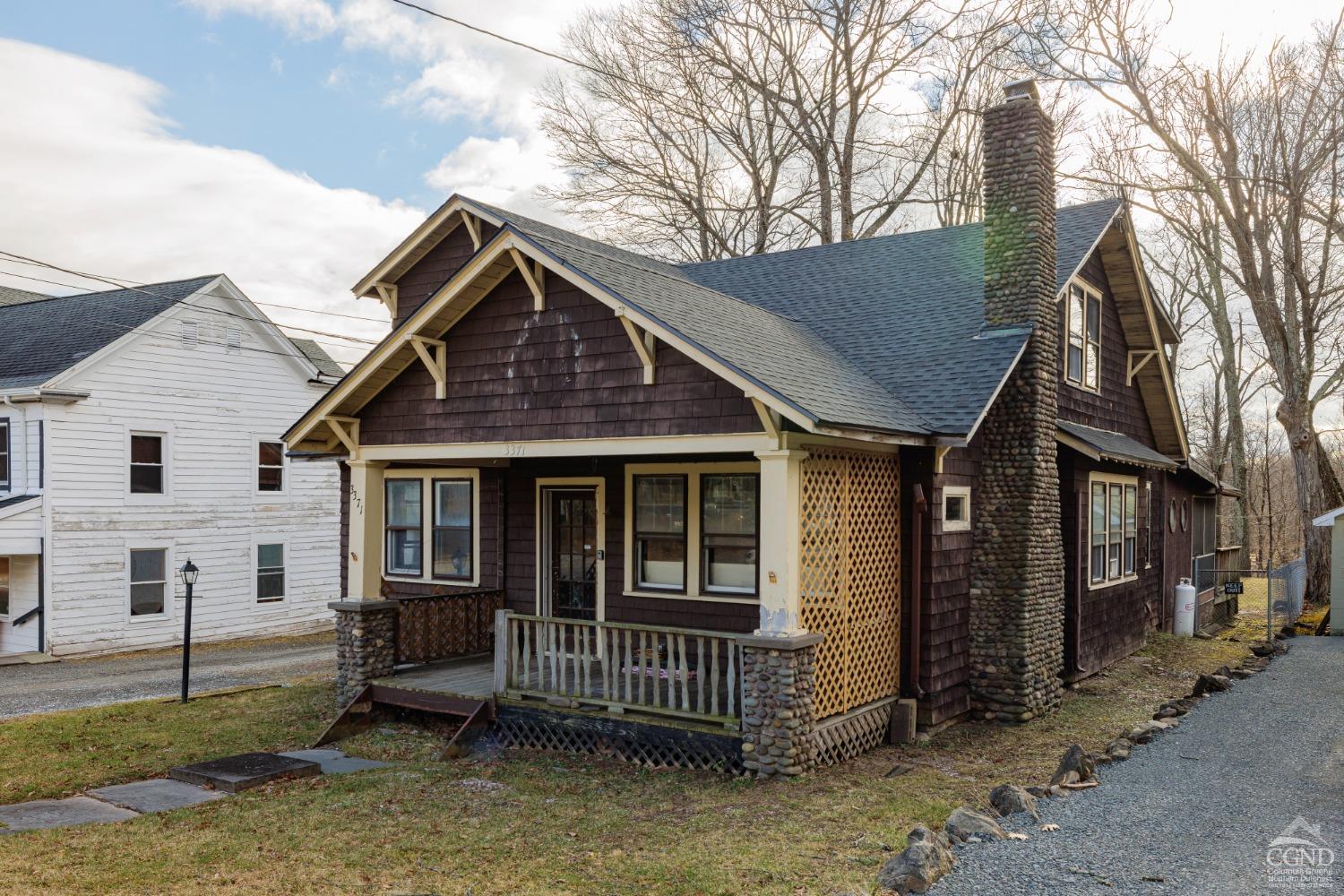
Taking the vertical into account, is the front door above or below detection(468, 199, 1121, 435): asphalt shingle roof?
below

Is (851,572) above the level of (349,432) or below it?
below

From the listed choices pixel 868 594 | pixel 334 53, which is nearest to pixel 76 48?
pixel 334 53

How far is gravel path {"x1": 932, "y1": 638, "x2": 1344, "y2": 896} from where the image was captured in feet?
19.9

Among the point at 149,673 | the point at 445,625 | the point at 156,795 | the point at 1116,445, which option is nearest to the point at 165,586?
the point at 149,673

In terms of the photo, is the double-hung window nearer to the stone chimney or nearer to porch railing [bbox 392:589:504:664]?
porch railing [bbox 392:589:504:664]

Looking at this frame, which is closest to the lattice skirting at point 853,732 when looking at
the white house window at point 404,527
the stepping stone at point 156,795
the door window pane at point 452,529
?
the stepping stone at point 156,795

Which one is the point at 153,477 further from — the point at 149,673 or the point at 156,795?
the point at 156,795

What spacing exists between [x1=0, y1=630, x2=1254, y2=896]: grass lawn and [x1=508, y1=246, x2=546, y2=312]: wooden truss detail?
4.69 m

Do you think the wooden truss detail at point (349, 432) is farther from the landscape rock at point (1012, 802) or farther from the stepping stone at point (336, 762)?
the landscape rock at point (1012, 802)

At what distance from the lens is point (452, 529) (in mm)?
14086

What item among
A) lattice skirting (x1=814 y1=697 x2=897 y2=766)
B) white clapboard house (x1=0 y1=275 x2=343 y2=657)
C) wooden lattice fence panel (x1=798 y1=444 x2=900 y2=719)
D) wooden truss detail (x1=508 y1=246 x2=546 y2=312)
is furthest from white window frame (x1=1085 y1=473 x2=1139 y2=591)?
white clapboard house (x1=0 y1=275 x2=343 y2=657)

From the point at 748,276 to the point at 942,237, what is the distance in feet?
10.4

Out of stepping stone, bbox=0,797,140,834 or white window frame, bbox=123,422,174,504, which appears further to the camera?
white window frame, bbox=123,422,174,504

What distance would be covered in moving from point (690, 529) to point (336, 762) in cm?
458
